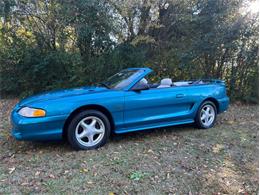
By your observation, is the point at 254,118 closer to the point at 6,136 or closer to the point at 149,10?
the point at 149,10

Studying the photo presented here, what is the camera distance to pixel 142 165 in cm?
366

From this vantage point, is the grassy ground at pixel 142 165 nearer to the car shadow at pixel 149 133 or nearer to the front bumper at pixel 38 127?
the car shadow at pixel 149 133

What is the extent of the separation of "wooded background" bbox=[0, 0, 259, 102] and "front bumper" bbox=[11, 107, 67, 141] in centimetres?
399

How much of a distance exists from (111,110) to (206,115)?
2126mm

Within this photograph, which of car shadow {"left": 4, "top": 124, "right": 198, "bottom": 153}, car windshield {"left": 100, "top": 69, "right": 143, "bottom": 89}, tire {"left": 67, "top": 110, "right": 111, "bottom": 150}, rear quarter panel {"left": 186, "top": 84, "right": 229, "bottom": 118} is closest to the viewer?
tire {"left": 67, "top": 110, "right": 111, "bottom": 150}

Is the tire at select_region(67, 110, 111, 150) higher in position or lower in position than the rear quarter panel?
lower

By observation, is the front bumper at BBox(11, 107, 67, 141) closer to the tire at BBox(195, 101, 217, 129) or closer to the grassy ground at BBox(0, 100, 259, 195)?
the grassy ground at BBox(0, 100, 259, 195)

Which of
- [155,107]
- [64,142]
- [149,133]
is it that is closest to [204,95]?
[155,107]

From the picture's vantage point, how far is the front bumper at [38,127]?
3812 millimetres

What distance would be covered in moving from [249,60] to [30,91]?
6.47 m

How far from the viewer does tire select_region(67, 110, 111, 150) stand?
13.2 ft

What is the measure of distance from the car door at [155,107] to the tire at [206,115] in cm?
34

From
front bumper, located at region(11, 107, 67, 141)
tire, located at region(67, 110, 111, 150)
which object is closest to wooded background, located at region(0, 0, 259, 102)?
tire, located at region(67, 110, 111, 150)

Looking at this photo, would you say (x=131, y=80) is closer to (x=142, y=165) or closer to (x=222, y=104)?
(x=142, y=165)
